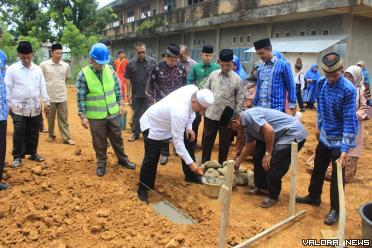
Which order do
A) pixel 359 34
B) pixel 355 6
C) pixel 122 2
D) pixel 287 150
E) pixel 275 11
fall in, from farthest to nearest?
pixel 122 2 → pixel 275 11 → pixel 359 34 → pixel 355 6 → pixel 287 150

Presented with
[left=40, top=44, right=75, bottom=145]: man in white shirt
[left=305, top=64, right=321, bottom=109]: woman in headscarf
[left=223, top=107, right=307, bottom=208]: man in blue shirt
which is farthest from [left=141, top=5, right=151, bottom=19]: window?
[left=223, top=107, right=307, bottom=208]: man in blue shirt

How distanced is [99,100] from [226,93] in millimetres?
1790

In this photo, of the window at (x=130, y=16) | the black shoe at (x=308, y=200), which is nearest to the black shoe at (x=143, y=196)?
the black shoe at (x=308, y=200)

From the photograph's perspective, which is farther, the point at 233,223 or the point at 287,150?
the point at 287,150

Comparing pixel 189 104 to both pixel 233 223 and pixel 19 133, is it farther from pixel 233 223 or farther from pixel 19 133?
pixel 19 133

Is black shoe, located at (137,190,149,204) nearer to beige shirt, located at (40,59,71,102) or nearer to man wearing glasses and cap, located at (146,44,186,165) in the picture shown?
man wearing glasses and cap, located at (146,44,186,165)

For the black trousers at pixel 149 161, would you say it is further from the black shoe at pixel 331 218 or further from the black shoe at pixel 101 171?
the black shoe at pixel 331 218

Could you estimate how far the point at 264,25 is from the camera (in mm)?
14773

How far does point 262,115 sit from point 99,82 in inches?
86.7

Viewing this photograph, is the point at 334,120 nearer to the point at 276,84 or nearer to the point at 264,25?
the point at 276,84

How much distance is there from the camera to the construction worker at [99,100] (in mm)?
4695

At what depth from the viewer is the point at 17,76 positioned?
5.24 meters

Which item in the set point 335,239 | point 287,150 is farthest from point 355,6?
point 335,239

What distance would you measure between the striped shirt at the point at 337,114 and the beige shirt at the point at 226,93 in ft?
4.59
